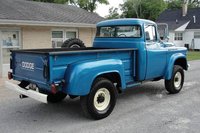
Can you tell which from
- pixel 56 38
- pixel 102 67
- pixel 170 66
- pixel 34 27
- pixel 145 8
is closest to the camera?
pixel 102 67

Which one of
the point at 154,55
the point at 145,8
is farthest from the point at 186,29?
the point at 154,55

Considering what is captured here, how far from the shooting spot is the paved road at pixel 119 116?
546cm

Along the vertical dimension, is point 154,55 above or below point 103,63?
above

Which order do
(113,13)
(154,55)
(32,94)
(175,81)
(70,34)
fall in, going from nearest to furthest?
(32,94)
(154,55)
(175,81)
(70,34)
(113,13)

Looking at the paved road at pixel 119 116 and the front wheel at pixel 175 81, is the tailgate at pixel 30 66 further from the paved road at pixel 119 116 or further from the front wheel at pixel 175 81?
the front wheel at pixel 175 81

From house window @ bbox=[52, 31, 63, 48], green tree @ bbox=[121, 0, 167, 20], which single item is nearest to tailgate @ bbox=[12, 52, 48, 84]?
house window @ bbox=[52, 31, 63, 48]

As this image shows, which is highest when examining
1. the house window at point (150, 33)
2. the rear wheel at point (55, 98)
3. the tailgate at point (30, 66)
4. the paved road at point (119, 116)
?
the house window at point (150, 33)

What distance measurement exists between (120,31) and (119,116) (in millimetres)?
2601

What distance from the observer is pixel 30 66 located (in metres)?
5.93

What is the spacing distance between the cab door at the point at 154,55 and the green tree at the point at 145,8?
4499cm

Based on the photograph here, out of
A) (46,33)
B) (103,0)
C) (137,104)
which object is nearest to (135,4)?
(103,0)

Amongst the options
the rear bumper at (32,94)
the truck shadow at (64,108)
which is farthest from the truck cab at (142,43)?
the rear bumper at (32,94)

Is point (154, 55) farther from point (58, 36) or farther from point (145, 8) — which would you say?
point (145, 8)

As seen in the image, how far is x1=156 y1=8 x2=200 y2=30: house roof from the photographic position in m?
36.5
